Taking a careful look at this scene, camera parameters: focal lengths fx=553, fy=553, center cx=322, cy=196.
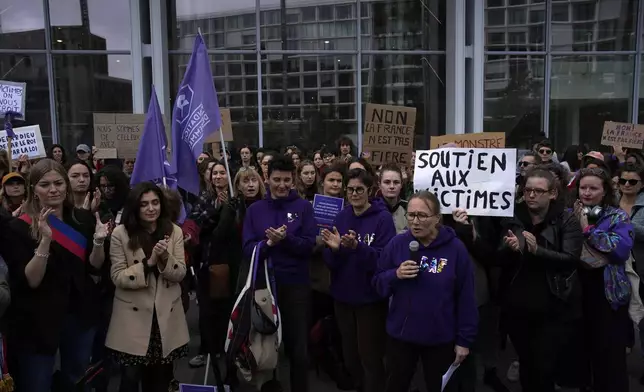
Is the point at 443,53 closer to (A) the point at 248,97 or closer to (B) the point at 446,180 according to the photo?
(A) the point at 248,97

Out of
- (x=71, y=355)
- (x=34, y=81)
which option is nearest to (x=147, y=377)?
(x=71, y=355)

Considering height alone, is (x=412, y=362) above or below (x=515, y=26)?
below

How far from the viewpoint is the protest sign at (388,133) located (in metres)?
7.36

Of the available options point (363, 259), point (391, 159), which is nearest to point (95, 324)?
point (363, 259)

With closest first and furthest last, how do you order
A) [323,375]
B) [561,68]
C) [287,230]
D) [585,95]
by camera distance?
[287,230], [323,375], [561,68], [585,95]

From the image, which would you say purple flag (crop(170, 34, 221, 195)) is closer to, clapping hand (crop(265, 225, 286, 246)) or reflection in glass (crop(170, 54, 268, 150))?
clapping hand (crop(265, 225, 286, 246))

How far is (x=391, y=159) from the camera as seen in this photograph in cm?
736

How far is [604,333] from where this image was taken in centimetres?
407

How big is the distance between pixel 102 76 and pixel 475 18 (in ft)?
29.2

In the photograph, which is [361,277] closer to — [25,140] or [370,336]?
[370,336]

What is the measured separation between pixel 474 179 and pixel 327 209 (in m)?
1.22

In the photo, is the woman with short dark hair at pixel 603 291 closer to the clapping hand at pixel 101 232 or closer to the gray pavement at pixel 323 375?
the gray pavement at pixel 323 375

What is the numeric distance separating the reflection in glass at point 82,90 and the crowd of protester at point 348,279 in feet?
28.9

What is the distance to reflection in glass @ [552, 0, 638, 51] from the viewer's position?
14031 millimetres
